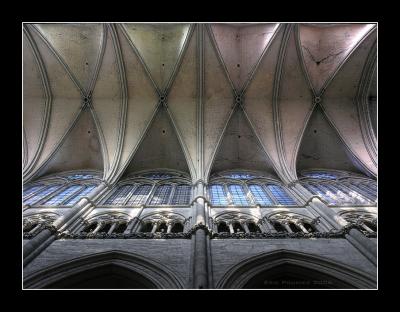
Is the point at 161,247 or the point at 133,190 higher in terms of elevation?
the point at 133,190

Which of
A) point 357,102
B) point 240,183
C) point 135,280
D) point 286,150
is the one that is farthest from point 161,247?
point 357,102

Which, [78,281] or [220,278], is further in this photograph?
[78,281]

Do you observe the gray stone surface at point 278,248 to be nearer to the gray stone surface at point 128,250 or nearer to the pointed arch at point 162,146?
the gray stone surface at point 128,250

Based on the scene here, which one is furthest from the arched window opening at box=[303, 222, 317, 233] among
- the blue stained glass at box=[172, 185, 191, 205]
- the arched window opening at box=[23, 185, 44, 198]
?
the arched window opening at box=[23, 185, 44, 198]

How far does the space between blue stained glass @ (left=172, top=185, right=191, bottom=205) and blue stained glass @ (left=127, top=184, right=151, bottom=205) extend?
1434 millimetres

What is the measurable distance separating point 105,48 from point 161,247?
43.1ft

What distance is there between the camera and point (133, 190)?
48.9 feet

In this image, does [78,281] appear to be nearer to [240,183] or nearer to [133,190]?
[133,190]

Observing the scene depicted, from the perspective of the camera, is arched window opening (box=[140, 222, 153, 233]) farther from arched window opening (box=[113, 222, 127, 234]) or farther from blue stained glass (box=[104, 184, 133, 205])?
blue stained glass (box=[104, 184, 133, 205])

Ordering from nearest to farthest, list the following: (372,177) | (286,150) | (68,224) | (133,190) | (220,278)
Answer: (220,278) < (68,224) < (133,190) < (372,177) < (286,150)

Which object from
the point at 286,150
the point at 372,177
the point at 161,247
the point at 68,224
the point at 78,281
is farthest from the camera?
the point at 286,150

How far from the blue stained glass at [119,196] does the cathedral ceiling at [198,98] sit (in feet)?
4.06

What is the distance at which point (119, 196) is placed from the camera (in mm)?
13984

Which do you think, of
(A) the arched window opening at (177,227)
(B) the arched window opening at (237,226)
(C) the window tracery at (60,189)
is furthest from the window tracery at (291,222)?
(C) the window tracery at (60,189)
